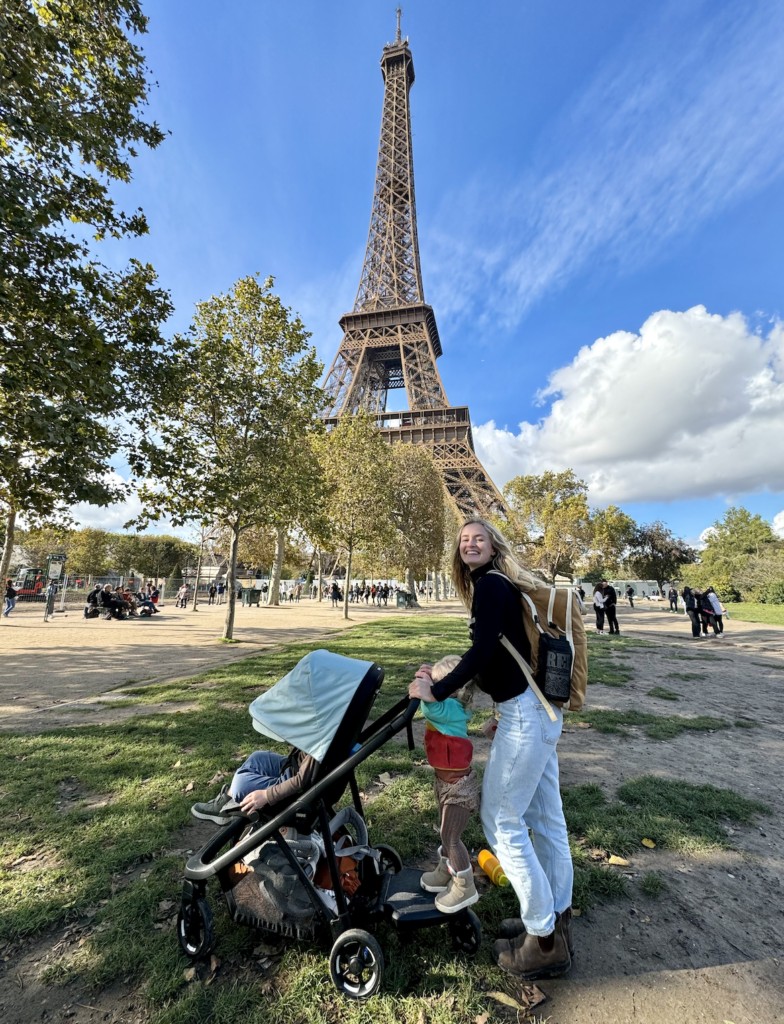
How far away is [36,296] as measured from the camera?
6961mm

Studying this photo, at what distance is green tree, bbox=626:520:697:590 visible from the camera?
54.2 metres

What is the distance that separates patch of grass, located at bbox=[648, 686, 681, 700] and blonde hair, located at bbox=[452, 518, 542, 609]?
6.22 m

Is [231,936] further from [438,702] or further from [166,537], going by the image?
[166,537]

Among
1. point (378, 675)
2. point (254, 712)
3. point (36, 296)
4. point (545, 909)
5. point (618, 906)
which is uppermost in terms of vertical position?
point (36, 296)

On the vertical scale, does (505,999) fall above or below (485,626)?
below

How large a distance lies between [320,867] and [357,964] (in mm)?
381

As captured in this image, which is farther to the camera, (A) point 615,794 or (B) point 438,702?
(A) point 615,794

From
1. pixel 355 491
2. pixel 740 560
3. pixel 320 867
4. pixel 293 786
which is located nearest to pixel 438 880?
pixel 320 867

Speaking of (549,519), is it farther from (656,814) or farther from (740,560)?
(656,814)

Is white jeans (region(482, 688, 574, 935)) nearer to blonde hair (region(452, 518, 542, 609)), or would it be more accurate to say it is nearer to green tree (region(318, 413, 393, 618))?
blonde hair (region(452, 518, 542, 609))

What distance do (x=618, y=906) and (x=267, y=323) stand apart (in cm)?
1285

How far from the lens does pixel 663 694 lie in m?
7.20

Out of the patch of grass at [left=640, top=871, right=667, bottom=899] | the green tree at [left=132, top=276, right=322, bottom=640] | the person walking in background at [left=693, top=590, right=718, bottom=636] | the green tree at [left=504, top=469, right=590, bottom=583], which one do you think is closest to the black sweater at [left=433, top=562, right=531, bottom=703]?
the patch of grass at [left=640, top=871, right=667, bottom=899]

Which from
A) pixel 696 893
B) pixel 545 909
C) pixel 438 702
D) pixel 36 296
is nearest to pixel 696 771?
pixel 696 893
